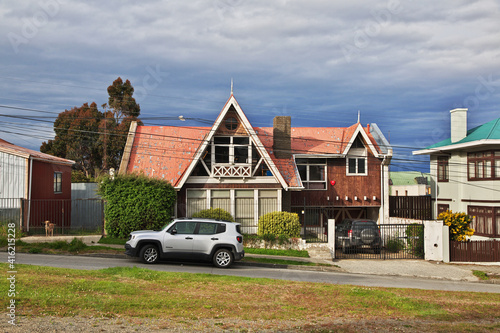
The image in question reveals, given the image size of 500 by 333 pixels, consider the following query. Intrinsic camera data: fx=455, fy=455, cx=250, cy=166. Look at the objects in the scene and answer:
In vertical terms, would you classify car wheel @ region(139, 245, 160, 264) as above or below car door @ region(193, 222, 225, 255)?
below

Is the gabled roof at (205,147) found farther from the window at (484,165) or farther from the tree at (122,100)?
the tree at (122,100)

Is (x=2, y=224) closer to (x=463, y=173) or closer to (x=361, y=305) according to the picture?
(x=361, y=305)

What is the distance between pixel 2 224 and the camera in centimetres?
2266

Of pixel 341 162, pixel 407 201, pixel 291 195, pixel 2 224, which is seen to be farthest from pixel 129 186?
pixel 407 201

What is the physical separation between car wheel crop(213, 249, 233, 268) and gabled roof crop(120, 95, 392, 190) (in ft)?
27.4

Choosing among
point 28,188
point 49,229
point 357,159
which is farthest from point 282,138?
point 28,188

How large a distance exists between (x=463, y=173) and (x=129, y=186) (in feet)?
62.7

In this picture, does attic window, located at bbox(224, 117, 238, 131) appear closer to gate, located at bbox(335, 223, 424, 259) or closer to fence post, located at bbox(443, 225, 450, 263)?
gate, located at bbox(335, 223, 424, 259)

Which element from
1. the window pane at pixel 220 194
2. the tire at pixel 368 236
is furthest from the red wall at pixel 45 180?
the tire at pixel 368 236

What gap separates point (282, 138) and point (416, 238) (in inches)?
387

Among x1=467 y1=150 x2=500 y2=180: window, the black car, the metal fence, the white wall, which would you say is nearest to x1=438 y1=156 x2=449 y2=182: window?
x1=467 y1=150 x2=500 y2=180: window

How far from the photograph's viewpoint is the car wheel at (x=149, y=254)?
656 inches

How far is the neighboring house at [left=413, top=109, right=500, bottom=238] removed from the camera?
24.5 meters

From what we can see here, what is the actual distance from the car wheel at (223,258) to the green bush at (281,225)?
6809 mm
